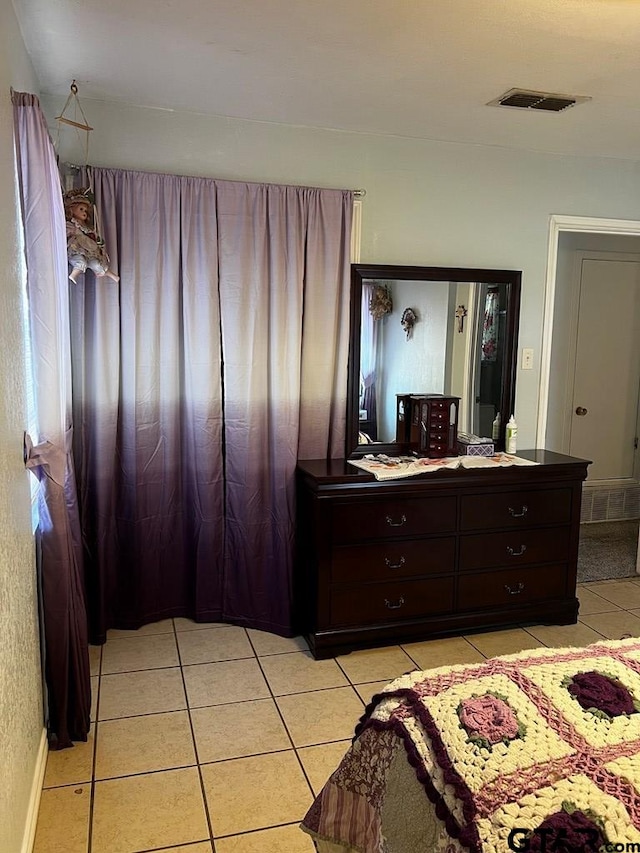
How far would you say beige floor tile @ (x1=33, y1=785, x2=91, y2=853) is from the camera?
1.98 m

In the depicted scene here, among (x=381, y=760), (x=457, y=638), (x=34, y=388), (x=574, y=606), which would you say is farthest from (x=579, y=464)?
(x=34, y=388)

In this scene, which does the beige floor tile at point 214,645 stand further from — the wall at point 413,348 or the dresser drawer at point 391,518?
the wall at point 413,348

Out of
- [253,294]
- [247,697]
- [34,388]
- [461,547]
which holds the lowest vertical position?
[247,697]

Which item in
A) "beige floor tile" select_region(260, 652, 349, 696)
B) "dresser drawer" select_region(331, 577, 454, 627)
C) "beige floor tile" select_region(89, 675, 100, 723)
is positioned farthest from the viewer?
"dresser drawer" select_region(331, 577, 454, 627)

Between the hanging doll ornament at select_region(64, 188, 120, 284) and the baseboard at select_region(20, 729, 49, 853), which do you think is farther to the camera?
the hanging doll ornament at select_region(64, 188, 120, 284)

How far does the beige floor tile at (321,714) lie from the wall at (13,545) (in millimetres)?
903

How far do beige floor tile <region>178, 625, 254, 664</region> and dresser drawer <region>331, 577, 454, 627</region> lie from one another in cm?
47

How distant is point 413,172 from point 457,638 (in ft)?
7.48

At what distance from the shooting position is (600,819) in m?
1.15

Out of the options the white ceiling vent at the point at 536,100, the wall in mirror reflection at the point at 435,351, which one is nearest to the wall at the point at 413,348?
the wall in mirror reflection at the point at 435,351

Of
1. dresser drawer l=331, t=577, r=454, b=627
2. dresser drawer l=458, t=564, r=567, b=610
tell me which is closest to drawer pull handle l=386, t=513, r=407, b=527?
dresser drawer l=331, t=577, r=454, b=627

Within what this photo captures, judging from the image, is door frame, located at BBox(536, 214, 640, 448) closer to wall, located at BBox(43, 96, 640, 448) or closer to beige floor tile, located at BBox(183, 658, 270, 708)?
wall, located at BBox(43, 96, 640, 448)

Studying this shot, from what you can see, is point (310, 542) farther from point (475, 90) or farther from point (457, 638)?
point (475, 90)

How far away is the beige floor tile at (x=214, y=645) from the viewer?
10.1 feet
